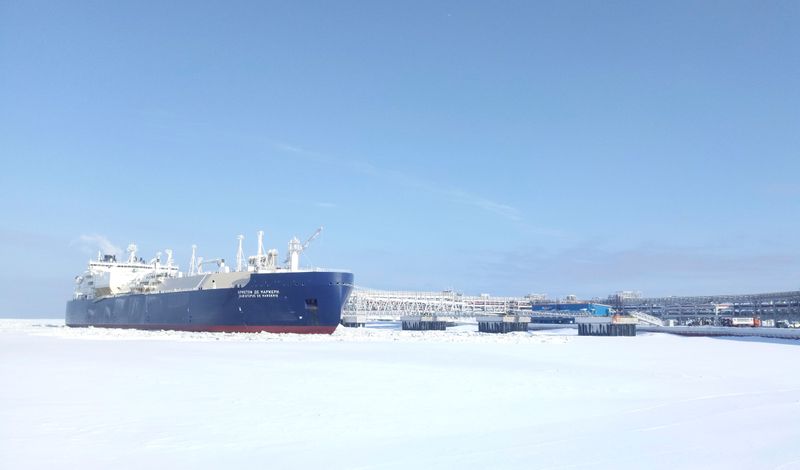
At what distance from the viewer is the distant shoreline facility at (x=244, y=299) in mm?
52125

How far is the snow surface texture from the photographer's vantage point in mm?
9219

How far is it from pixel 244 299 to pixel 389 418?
42587mm

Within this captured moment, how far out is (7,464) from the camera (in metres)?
8.58

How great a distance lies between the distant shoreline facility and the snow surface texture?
2855cm

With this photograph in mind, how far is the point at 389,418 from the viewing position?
12.7m

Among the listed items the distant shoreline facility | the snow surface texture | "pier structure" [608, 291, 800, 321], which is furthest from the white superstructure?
"pier structure" [608, 291, 800, 321]

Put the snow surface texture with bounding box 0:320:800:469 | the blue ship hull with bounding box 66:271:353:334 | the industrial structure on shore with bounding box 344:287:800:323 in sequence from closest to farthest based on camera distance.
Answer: the snow surface texture with bounding box 0:320:800:469
the blue ship hull with bounding box 66:271:353:334
the industrial structure on shore with bounding box 344:287:800:323

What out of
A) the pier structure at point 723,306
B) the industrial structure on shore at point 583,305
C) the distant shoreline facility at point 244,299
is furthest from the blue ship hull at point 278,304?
the pier structure at point 723,306

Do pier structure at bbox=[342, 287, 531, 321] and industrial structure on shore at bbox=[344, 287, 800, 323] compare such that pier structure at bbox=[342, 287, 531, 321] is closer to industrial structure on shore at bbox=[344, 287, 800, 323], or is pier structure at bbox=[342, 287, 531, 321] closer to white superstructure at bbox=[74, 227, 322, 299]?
industrial structure on shore at bbox=[344, 287, 800, 323]

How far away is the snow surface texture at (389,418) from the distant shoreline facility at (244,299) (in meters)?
28.5

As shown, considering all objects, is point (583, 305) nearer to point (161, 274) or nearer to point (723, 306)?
point (723, 306)

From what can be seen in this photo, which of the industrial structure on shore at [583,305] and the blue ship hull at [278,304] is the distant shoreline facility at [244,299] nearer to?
the blue ship hull at [278,304]

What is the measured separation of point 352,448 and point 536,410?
5695mm

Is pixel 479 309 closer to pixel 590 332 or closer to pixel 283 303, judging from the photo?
pixel 590 332
